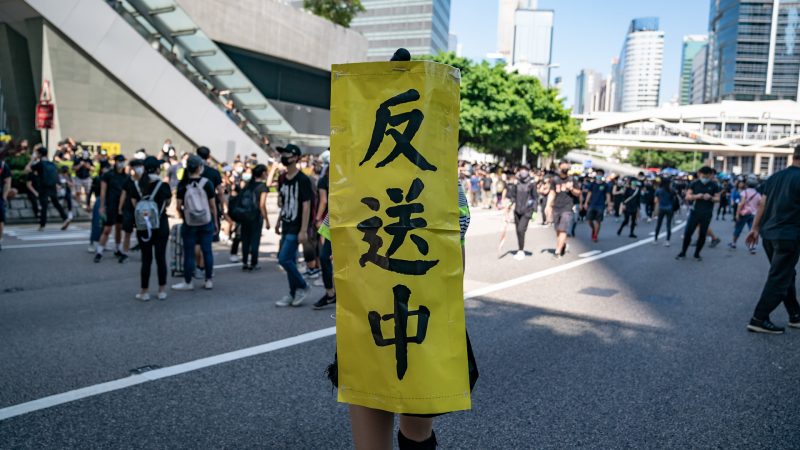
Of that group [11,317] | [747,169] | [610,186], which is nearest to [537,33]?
[747,169]

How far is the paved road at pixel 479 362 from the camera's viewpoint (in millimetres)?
3840

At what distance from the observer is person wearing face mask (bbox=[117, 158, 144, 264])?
800cm

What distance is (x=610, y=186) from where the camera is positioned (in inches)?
1009

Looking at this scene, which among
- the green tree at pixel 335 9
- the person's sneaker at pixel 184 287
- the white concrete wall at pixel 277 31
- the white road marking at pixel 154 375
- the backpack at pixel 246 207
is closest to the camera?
the white road marking at pixel 154 375

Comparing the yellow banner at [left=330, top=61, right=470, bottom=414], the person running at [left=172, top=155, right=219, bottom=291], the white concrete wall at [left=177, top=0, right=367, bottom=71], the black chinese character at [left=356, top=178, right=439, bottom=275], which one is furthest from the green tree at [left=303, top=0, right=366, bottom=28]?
the black chinese character at [left=356, top=178, right=439, bottom=275]

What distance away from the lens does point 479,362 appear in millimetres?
5312

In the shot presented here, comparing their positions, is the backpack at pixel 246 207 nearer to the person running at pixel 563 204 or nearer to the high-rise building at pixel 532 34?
the person running at pixel 563 204

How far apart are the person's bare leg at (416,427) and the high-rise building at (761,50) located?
7548 inches

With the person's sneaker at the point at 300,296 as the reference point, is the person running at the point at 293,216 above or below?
above

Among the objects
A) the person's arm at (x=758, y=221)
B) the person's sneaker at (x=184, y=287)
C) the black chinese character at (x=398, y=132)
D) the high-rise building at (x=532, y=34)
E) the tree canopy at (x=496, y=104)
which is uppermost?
the high-rise building at (x=532, y=34)

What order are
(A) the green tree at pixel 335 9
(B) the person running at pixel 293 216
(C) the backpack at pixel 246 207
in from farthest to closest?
(A) the green tree at pixel 335 9, (C) the backpack at pixel 246 207, (B) the person running at pixel 293 216

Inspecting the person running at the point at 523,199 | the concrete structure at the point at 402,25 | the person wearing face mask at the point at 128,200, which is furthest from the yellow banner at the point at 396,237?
the concrete structure at the point at 402,25

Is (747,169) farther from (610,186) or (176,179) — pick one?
(176,179)

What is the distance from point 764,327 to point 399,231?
6.03m
